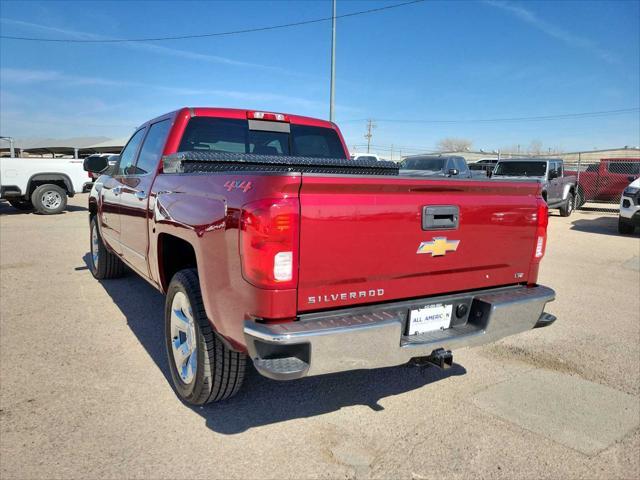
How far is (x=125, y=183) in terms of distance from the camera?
4367mm

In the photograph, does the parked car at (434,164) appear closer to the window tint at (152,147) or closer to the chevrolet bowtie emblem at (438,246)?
the window tint at (152,147)

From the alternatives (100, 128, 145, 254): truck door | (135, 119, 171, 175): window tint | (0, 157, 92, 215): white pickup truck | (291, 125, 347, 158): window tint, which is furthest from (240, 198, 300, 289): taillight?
(0, 157, 92, 215): white pickup truck

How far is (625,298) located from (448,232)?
4.59m

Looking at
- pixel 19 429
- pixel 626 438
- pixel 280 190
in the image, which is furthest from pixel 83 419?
pixel 626 438

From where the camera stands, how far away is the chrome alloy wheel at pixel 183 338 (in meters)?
2.91

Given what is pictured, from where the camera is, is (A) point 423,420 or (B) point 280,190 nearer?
(B) point 280,190

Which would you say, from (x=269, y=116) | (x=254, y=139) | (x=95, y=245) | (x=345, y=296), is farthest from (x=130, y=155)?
(x=345, y=296)

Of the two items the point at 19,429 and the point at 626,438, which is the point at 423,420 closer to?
the point at 626,438

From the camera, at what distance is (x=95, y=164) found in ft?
17.1

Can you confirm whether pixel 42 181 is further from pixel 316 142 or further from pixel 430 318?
pixel 430 318

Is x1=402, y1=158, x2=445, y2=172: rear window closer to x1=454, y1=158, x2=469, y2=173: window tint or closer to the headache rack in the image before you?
x1=454, y1=158, x2=469, y2=173: window tint

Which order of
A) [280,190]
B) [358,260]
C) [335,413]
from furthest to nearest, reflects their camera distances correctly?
1. [335,413]
2. [358,260]
3. [280,190]

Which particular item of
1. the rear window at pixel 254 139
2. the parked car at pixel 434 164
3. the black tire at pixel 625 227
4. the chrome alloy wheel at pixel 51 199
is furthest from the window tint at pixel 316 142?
the chrome alloy wheel at pixel 51 199

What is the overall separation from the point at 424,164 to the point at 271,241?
14.6m
